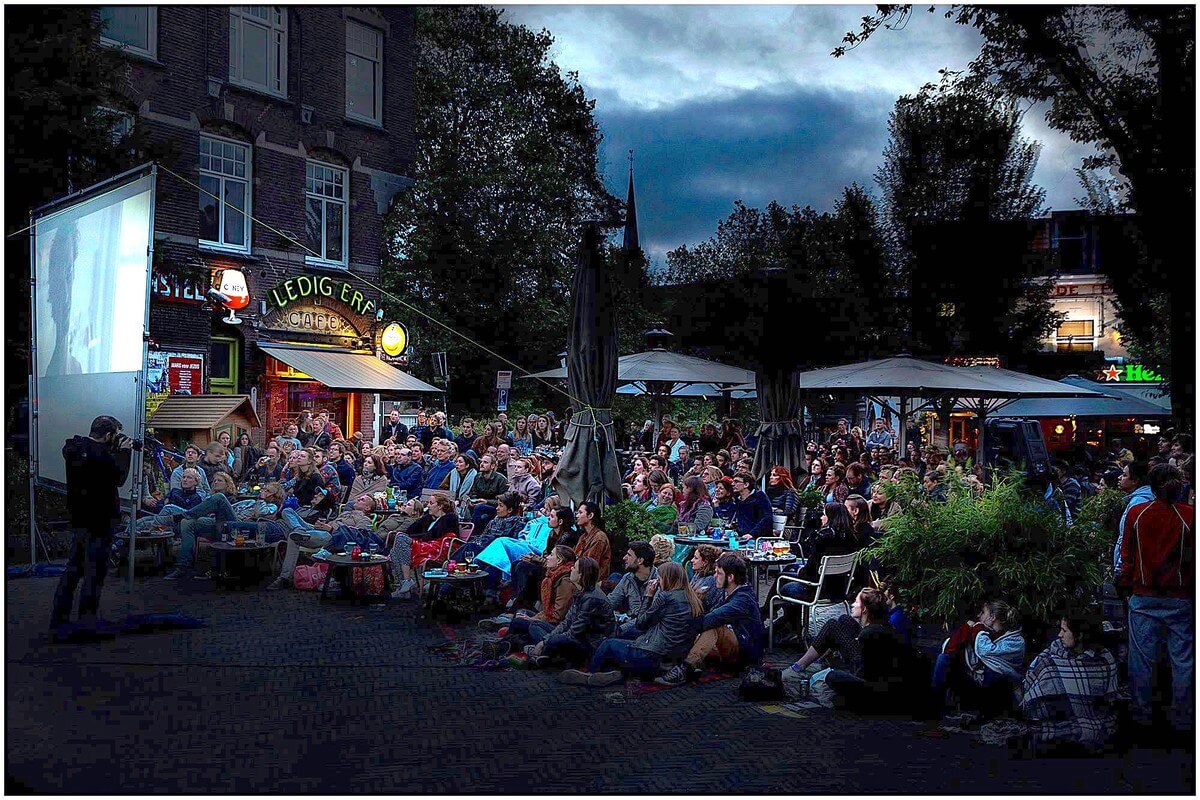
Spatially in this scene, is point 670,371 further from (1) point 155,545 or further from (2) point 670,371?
(1) point 155,545

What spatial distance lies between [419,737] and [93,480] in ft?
14.7

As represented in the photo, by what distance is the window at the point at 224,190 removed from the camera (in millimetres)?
21781

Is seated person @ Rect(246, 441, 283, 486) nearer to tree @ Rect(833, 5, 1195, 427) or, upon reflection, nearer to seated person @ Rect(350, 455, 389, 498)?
seated person @ Rect(350, 455, 389, 498)

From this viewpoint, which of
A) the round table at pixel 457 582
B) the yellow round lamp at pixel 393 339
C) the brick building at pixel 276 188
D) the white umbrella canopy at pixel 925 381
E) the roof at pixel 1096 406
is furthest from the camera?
the yellow round lamp at pixel 393 339

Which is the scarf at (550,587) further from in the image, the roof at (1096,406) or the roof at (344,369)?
the roof at (1096,406)

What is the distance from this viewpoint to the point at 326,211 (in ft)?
80.0

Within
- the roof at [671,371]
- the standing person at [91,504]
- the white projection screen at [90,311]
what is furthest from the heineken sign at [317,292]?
the standing person at [91,504]

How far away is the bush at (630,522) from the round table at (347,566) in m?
2.53

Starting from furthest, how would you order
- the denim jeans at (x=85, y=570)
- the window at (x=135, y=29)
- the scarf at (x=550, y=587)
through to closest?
the window at (x=135, y=29), the scarf at (x=550, y=587), the denim jeans at (x=85, y=570)

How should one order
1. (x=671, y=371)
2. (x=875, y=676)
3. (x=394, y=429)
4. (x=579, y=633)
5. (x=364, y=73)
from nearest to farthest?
(x=875, y=676)
(x=579, y=633)
(x=671, y=371)
(x=394, y=429)
(x=364, y=73)

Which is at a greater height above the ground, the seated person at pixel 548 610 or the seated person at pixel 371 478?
the seated person at pixel 371 478

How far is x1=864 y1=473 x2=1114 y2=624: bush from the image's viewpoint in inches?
281

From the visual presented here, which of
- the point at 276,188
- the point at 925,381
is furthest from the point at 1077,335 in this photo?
the point at 276,188

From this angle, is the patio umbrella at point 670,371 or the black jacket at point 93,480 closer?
the black jacket at point 93,480
